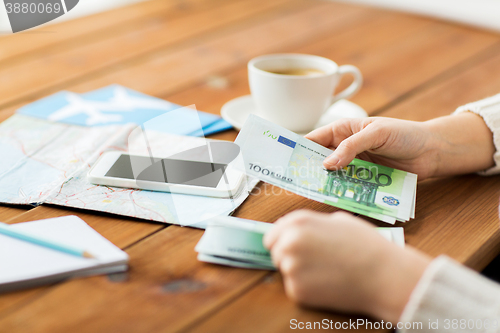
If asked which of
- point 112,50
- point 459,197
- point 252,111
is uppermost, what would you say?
point 112,50

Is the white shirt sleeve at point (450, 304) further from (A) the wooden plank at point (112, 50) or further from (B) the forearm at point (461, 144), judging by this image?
(A) the wooden plank at point (112, 50)

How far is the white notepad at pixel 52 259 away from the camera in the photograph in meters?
0.46

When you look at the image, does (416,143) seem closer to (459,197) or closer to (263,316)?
(459,197)

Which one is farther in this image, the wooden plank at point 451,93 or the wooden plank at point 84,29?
the wooden plank at point 84,29

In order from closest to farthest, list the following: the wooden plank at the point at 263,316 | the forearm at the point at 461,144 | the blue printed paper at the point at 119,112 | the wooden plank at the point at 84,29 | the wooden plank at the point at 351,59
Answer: the wooden plank at the point at 263,316
the forearm at the point at 461,144
the blue printed paper at the point at 119,112
the wooden plank at the point at 351,59
the wooden plank at the point at 84,29

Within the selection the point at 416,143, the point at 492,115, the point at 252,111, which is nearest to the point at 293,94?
the point at 252,111

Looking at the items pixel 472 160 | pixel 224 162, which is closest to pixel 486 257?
pixel 472 160

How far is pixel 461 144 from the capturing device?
716mm

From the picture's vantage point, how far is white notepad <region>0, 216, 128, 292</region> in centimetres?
46

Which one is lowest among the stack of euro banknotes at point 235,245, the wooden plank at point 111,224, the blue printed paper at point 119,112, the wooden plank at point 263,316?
the wooden plank at point 263,316

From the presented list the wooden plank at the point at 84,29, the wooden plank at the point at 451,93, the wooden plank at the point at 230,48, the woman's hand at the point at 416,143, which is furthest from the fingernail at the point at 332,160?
the wooden plank at the point at 84,29

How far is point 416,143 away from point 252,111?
0.35 meters

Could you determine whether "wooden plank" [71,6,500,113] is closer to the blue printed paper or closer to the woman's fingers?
the blue printed paper

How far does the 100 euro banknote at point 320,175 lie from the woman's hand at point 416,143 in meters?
0.03
